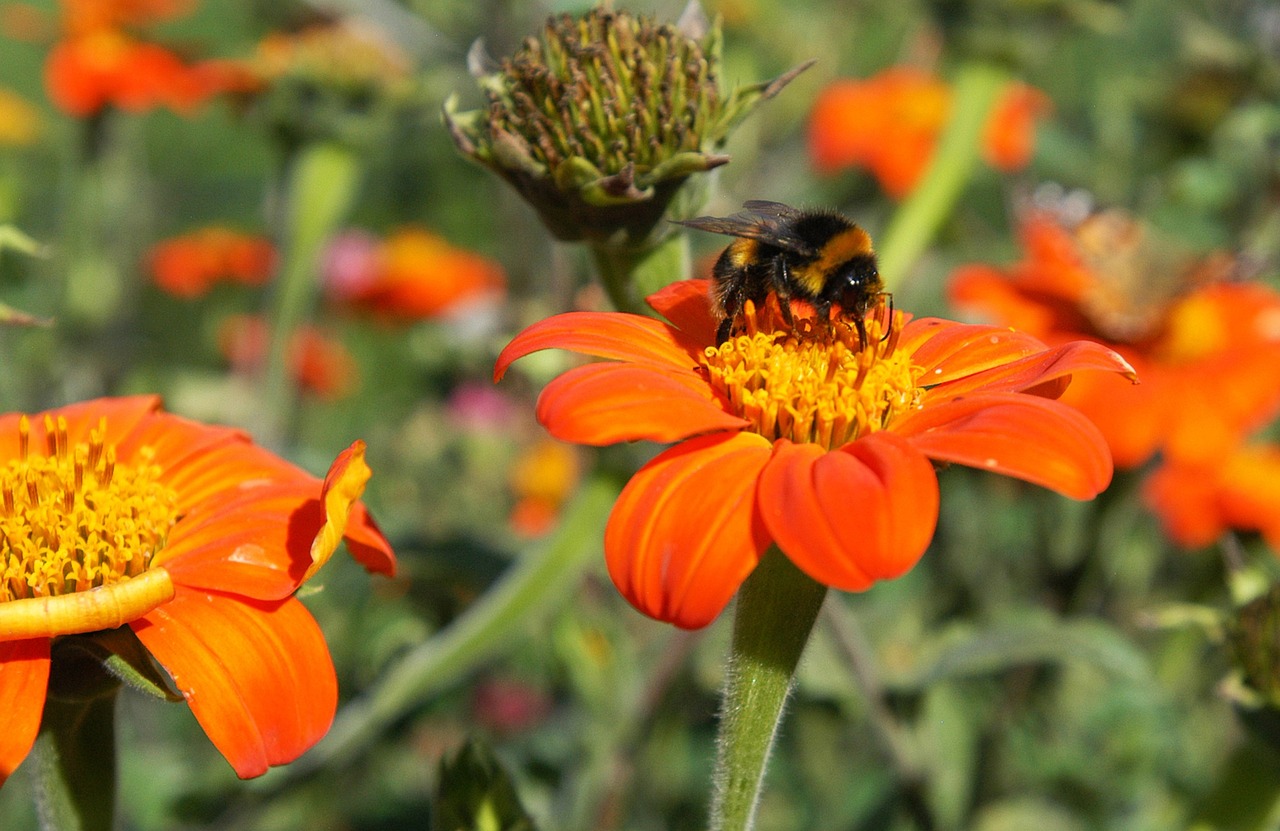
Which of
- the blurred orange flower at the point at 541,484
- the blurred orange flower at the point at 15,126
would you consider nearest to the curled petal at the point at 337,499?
the blurred orange flower at the point at 541,484

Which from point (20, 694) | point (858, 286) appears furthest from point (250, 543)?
point (858, 286)

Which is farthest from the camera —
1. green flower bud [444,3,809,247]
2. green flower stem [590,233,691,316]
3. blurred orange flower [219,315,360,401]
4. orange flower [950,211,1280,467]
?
blurred orange flower [219,315,360,401]

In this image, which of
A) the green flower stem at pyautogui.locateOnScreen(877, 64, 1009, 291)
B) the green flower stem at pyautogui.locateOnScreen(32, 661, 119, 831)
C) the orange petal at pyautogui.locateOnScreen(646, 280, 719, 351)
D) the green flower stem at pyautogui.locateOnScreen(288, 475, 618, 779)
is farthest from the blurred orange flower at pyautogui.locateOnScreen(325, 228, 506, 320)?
the green flower stem at pyautogui.locateOnScreen(32, 661, 119, 831)

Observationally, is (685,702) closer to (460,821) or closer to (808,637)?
(460,821)

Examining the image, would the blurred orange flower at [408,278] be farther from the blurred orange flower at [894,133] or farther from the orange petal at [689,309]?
the orange petal at [689,309]

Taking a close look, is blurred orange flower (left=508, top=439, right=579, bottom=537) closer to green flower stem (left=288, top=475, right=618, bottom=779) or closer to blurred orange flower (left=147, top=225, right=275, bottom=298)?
blurred orange flower (left=147, top=225, right=275, bottom=298)

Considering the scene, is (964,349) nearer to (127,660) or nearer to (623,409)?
(623,409)

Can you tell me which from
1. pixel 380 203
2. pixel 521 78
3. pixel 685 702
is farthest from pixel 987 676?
pixel 380 203
